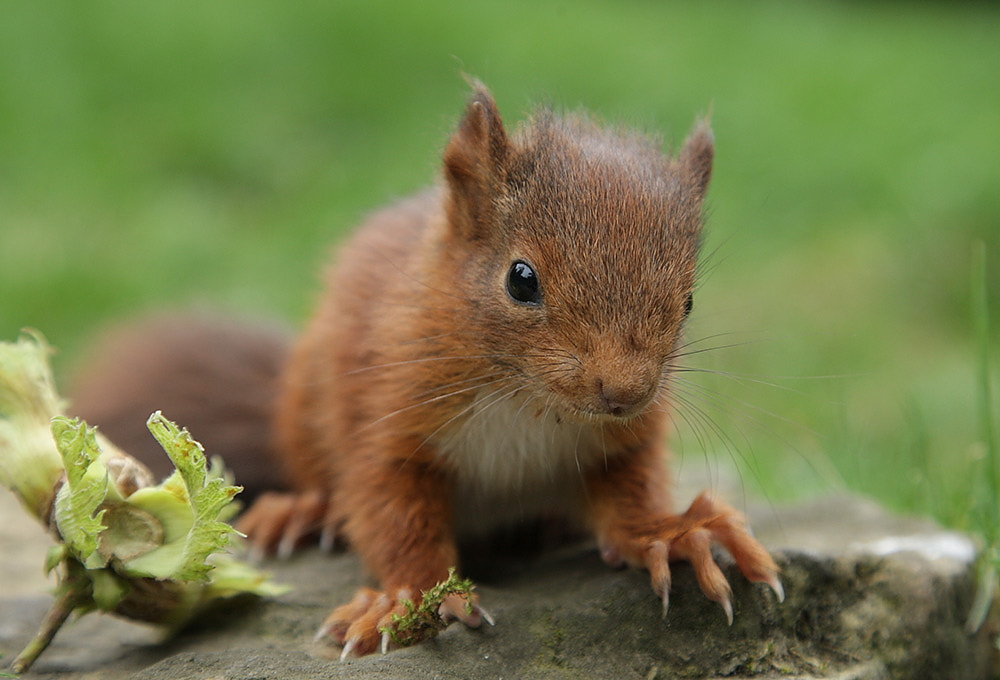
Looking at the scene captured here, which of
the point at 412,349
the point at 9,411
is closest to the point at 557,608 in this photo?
the point at 412,349

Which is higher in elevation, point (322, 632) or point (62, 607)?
point (62, 607)

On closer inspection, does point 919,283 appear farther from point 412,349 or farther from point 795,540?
point 412,349

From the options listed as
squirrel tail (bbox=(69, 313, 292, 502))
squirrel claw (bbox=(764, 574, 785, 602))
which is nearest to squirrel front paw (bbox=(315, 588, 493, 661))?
squirrel claw (bbox=(764, 574, 785, 602))

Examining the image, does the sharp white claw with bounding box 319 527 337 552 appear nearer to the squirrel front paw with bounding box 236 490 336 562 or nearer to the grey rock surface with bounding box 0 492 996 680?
the squirrel front paw with bounding box 236 490 336 562

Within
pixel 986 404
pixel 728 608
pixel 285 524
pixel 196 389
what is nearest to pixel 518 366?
pixel 728 608

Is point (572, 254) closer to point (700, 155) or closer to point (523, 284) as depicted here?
point (523, 284)
